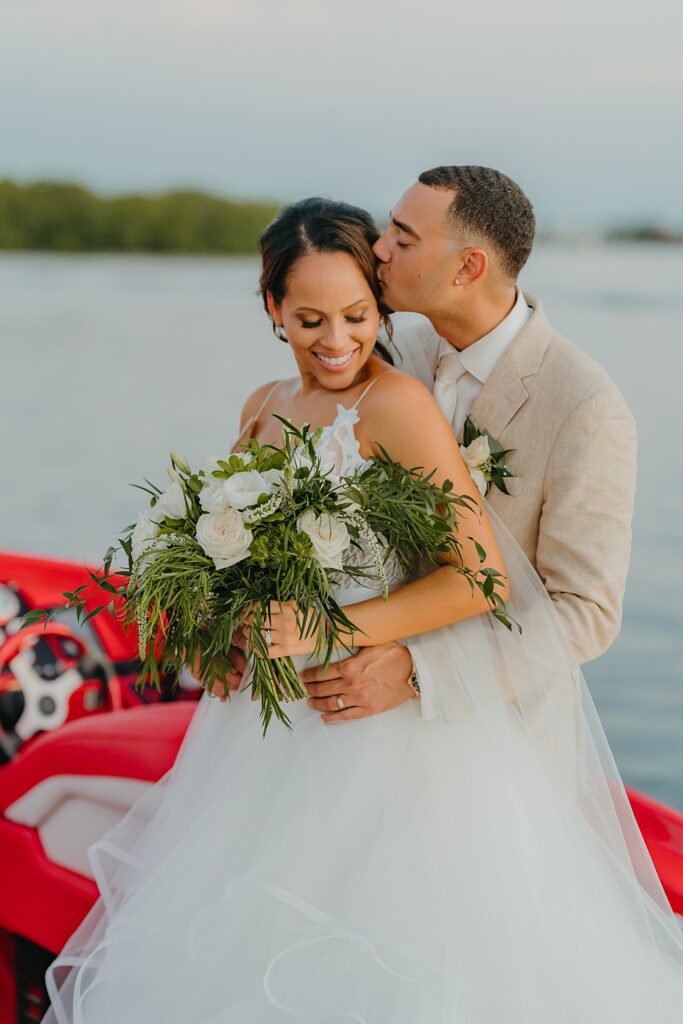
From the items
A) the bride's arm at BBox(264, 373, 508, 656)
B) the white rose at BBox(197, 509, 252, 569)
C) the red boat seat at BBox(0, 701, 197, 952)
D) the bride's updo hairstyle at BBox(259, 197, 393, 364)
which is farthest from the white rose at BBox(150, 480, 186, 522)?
the red boat seat at BBox(0, 701, 197, 952)

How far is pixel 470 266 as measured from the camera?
2.31 metres

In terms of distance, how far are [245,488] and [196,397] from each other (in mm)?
9723

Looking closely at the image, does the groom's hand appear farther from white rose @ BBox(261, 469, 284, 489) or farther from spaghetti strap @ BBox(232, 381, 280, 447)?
spaghetti strap @ BBox(232, 381, 280, 447)

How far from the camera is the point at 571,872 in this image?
2.07 m

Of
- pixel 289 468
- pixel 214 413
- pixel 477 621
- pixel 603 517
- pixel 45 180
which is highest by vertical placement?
pixel 45 180

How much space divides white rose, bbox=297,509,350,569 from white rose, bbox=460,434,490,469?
401 millimetres

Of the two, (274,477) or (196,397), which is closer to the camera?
(274,477)

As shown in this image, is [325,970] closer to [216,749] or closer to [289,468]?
[216,749]

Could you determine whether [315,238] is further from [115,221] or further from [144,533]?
[115,221]

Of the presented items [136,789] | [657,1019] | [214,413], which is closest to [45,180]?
[214,413]

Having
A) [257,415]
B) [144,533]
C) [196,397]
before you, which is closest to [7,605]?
[257,415]

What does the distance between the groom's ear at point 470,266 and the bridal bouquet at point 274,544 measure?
48 cm

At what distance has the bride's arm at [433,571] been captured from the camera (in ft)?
6.77

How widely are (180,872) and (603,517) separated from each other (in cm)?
102
